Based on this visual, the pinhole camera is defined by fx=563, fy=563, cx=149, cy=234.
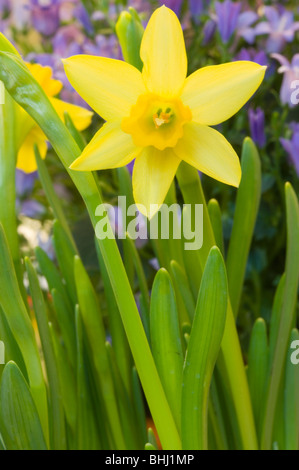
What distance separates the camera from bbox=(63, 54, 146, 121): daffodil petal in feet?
0.95

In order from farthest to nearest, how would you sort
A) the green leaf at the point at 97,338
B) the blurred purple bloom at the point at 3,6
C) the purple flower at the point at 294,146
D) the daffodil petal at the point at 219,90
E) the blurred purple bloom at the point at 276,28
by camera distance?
1. the blurred purple bloom at the point at 3,6
2. the blurred purple bloom at the point at 276,28
3. the purple flower at the point at 294,146
4. the green leaf at the point at 97,338
5. the daffodil petal at the point at 219,90

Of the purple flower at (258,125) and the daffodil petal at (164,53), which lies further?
the purple flower at (258,125)

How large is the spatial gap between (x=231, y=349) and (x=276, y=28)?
0.52 m

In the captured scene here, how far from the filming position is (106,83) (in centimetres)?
29

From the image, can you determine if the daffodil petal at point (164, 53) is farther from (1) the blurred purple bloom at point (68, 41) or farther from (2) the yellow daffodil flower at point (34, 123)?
(1) the blurred purple bloom at point (68, 41)

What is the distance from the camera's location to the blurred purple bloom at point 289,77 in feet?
2.08

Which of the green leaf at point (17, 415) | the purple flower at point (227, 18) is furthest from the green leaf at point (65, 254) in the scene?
the purple flower at point (227, 18)

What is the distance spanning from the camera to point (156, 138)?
0.29 meters

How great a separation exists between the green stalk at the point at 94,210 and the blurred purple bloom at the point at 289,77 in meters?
0.39

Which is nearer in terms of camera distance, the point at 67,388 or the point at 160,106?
the point at 160,106

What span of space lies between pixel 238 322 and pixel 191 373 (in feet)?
1.41

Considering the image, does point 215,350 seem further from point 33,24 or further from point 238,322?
point 33,24

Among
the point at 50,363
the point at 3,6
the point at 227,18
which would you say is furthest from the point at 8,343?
the point at 3,6

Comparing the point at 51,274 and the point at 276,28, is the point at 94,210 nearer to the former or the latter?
the point at 51,274
